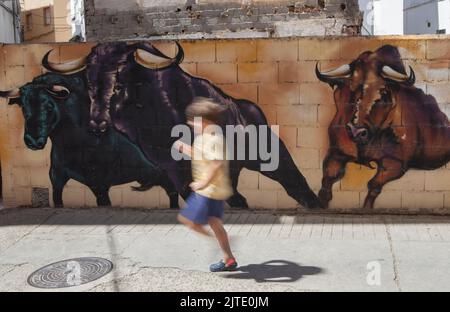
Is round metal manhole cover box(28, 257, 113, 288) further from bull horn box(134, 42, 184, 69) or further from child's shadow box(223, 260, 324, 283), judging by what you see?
bull horn box(134, 42, 184, 69)

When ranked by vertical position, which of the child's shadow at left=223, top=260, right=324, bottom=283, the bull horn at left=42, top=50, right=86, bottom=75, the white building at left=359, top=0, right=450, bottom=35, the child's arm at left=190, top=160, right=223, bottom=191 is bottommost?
the child's shadow at left=223, top=260, right=324, bottom=283

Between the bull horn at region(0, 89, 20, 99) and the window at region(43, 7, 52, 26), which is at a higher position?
the window at region(43, 7, 52, 26)

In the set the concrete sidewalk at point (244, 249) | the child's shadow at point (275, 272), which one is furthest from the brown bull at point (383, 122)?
the child's shadow at point (275, 272)

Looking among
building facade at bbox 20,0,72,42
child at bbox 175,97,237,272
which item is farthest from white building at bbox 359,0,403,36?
building facade at bbox 20,0,72,42

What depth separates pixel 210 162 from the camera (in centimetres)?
459

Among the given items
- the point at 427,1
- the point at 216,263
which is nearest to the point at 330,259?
the point at 216,263

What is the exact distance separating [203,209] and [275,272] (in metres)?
0.89

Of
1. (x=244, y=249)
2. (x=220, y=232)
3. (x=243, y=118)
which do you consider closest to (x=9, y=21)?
(x=243, y=118)

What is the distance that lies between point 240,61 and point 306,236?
227 centimetres

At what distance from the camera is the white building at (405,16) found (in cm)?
1473

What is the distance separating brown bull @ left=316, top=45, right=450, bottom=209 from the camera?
629 centimetres

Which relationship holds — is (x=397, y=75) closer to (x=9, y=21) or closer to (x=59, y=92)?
(x=59, y=92)

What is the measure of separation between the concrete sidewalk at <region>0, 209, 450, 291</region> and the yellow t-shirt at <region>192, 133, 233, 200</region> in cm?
77

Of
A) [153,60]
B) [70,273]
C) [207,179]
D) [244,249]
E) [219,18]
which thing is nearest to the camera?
[207,179]
